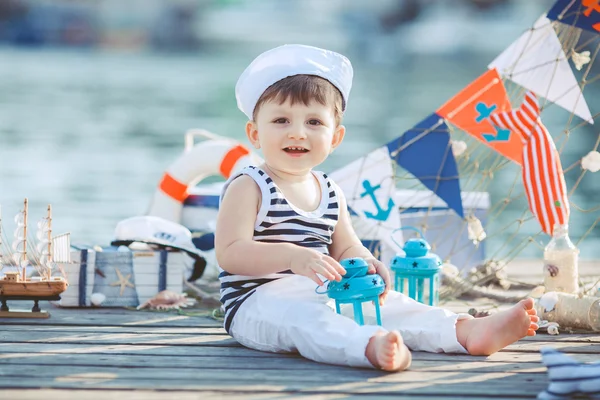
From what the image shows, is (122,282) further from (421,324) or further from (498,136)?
(498,136)

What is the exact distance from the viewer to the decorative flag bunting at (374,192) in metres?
3.61

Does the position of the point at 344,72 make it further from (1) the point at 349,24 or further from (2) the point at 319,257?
(1) the point at 349,24

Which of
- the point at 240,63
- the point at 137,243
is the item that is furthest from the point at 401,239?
the point at 240,63

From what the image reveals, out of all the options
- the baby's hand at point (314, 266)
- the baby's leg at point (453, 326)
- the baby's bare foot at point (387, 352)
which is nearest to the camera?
the baby's bare foot at point (387, 352)

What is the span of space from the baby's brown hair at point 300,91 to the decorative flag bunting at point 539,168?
0.89 metres

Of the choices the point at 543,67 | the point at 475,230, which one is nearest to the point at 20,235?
the point at 475,230

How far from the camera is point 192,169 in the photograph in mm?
4453

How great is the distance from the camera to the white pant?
2510 millimetres

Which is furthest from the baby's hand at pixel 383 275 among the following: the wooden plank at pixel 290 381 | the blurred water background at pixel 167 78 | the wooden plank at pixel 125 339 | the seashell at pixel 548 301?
the blurred water background at pixel 167 78

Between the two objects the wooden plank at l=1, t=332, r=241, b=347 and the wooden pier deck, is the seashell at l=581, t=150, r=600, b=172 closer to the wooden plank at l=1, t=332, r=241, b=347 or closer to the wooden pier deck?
the wooden pier deck

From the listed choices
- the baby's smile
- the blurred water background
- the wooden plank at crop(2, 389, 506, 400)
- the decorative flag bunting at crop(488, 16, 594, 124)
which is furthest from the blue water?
the wooden plank at crop(2, 389, 506, 400)

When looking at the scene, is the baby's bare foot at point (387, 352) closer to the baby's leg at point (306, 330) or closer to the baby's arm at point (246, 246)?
the baby's leg at point (306, 330)

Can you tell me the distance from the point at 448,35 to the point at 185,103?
728 inches

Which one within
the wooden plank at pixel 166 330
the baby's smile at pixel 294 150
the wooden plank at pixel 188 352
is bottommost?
the wooden plank at pixel 188 352
